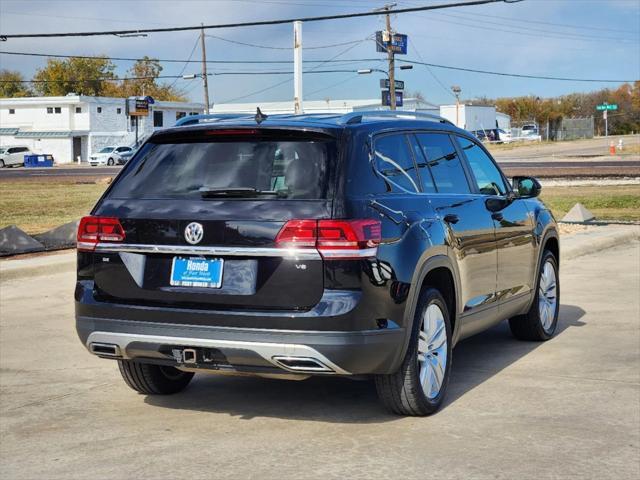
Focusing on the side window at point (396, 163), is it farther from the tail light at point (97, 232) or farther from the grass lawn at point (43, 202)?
the grass lawn at point (43, 202)

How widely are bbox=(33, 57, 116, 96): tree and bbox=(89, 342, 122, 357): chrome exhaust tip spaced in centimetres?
12481

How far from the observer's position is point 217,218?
5520 millimetres

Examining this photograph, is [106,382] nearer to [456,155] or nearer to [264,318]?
[264,318]

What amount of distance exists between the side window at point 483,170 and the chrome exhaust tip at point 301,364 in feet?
8.44

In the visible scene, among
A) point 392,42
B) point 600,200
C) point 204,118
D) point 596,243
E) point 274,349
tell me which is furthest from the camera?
point 392,42

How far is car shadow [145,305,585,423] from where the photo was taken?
6.20 metres

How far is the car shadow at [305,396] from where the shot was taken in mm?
6203

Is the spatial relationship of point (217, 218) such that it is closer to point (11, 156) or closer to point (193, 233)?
point (193, 233)

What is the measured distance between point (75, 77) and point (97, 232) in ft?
421

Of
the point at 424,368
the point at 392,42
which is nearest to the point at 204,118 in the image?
the point at 424,368

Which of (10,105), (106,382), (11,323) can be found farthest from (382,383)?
(10,105)

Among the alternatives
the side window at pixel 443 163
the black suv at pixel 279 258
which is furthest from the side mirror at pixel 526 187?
the black suv at pixel 279 258

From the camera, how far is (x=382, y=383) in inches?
232

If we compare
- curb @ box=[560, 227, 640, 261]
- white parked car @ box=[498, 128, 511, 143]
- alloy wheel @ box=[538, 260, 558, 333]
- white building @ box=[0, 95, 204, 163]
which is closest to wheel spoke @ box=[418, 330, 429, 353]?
alloy wheel @ box=[538, 260, 558, 333]
